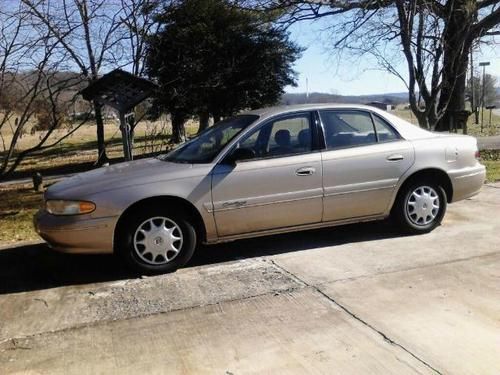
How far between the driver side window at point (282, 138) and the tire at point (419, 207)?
1.19m

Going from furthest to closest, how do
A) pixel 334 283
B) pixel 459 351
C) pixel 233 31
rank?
1. pixel 233 31
2. pixel 334 283
3. pixel 459 351

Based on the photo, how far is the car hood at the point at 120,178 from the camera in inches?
203

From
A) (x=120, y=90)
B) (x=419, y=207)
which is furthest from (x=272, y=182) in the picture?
(x=120, y=90)

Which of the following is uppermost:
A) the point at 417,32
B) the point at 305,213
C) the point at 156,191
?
the point at 417,32

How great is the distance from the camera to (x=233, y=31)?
20.5 meters

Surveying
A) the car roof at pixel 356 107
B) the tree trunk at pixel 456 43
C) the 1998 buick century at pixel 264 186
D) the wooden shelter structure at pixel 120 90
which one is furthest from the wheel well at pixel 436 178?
the tree trunk at pixel 456 43

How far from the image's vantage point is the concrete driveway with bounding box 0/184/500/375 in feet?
11.7

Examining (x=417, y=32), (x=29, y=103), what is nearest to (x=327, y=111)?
(x=29, y=103)

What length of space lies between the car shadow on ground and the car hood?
30.7 inches

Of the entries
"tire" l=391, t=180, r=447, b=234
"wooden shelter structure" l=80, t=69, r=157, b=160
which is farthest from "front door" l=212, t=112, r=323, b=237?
"wooden shelter structure" l=80, t=69, r=157, b=160

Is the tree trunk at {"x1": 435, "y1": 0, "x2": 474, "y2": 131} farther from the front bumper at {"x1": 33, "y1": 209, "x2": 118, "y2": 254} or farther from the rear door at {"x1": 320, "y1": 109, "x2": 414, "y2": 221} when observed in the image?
the front bumper at {"x1": 33, "y1": 209, "x2": 118, "y2": 254}

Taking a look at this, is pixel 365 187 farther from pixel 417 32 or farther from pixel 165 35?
pixel 165 35

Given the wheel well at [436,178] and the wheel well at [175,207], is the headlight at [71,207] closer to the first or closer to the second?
the wheel well at [175,207]

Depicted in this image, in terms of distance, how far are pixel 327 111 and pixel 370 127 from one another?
1.65 ft
